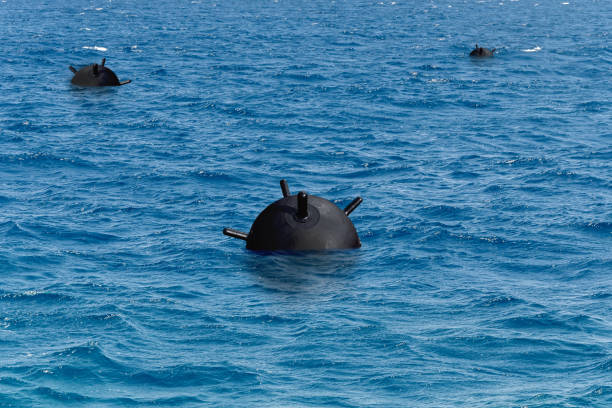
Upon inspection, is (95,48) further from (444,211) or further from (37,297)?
(37,297)

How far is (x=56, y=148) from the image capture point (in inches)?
1346

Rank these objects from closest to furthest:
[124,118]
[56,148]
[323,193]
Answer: [323,193]
[56,148]
[124,118]

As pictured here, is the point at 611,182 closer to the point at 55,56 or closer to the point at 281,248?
the point at 281,248

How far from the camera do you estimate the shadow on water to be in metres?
20.7

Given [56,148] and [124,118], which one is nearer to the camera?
→ [56,148]

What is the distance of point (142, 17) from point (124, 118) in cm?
5527

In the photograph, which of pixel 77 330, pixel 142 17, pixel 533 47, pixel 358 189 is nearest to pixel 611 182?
pixel 358 189

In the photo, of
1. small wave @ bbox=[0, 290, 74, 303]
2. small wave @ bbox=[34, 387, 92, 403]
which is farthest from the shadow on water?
small wave @ bbox=[34, 387, 92, 403]

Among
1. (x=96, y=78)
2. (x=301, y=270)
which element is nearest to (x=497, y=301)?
(x=301, y=270)

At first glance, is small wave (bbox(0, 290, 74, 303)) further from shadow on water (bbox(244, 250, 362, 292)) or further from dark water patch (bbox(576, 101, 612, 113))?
dark water patch (bbox(576, 101, 612, 113))

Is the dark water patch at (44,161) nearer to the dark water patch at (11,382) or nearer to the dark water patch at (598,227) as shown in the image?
the dark water patch at (598,227)

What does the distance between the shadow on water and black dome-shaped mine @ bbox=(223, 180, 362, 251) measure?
0.24 meters

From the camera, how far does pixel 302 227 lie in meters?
20.9

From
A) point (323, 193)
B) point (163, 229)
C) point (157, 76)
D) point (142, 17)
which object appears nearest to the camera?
point (163, 229)
